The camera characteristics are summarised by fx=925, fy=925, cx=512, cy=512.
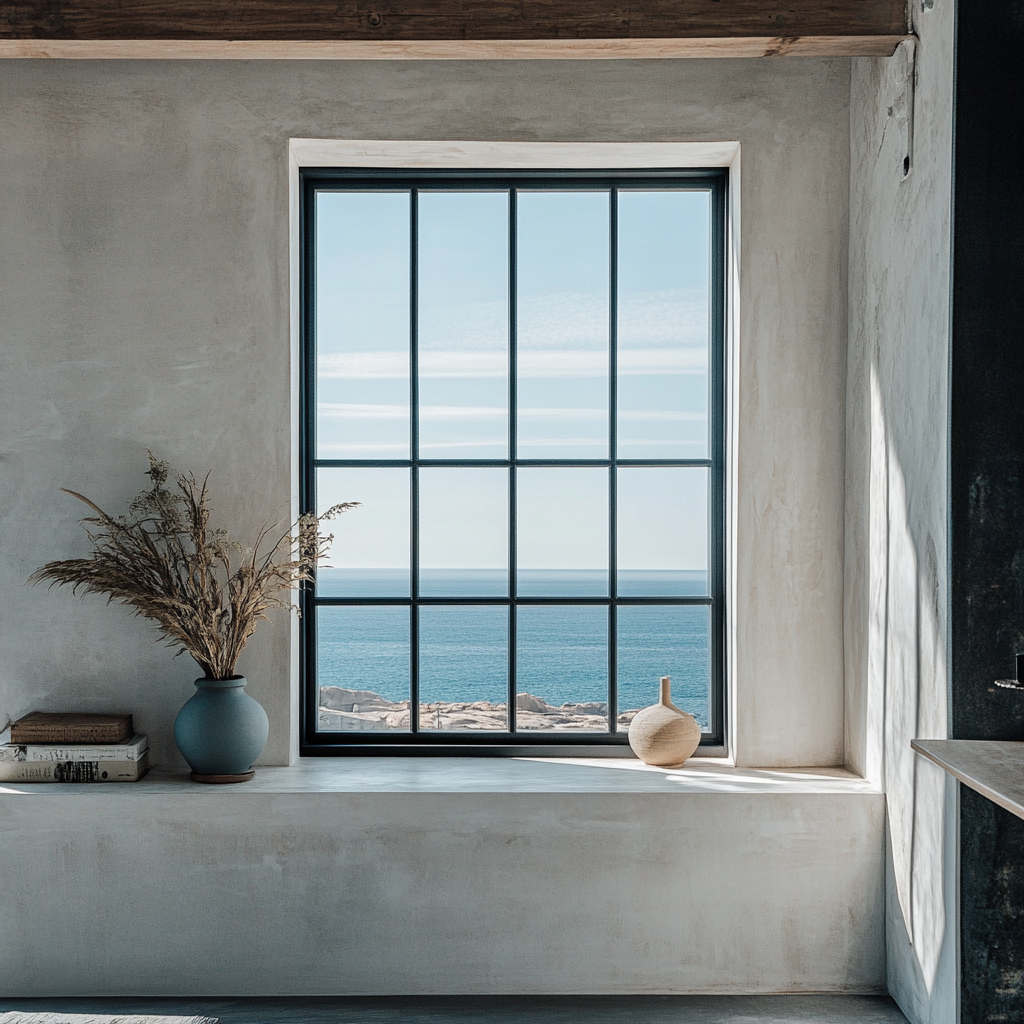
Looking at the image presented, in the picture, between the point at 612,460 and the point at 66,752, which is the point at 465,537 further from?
the point at 66,752

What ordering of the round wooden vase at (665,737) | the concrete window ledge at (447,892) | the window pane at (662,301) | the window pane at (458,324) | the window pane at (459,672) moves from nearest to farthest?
the concrete window ledge at (447,892) → the round wooden vase at (665,737) → the window pane at (458,324) → the window pane at (662,301) → the window pane at (459,672)

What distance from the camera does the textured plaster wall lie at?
8.03ft

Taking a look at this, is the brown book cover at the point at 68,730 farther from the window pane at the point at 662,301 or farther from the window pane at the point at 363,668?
the window pane at the point at 363,668

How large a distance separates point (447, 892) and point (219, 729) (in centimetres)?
88

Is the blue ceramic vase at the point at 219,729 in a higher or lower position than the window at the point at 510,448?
lower

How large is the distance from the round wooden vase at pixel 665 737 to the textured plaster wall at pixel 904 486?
1.83 ft

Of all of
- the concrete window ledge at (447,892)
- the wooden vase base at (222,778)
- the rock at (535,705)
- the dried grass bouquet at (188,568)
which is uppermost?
the dried grass bouquet at (188,568)

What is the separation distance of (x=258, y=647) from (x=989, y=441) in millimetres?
2339

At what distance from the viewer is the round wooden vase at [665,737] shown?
3.12 metres

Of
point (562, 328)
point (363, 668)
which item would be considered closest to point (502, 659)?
point (363, 668)

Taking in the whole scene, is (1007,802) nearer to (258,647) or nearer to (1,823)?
(258,647)

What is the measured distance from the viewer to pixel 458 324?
52.2 feet

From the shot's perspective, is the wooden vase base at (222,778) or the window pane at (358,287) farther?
the window pane at (358,287)

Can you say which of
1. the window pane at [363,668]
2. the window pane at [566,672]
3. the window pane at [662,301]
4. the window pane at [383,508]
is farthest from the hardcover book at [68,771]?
the window pane at [566,672]
